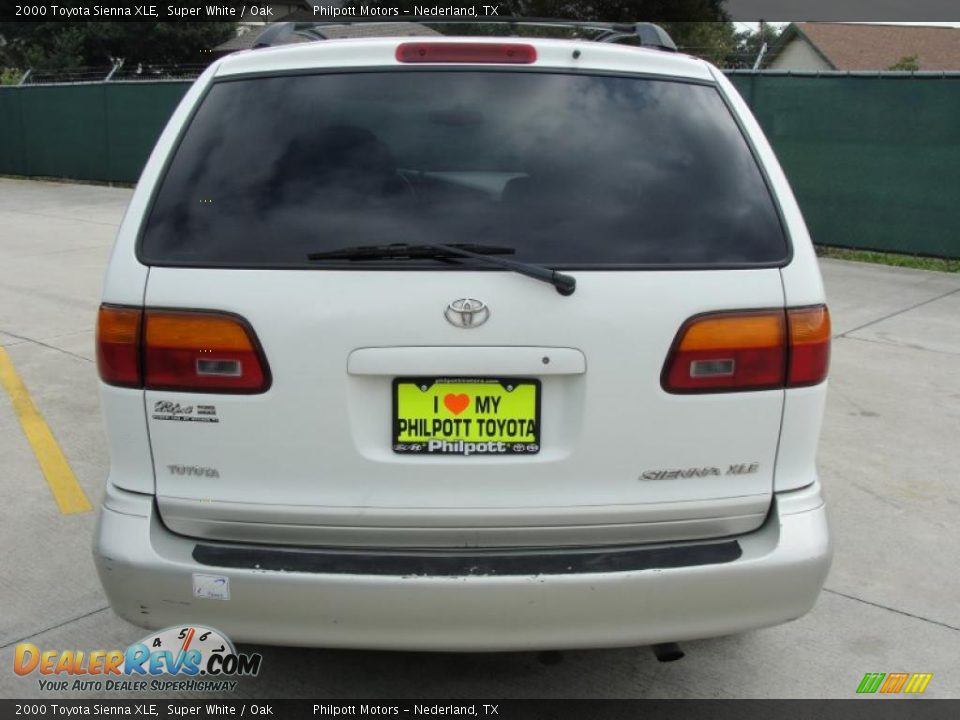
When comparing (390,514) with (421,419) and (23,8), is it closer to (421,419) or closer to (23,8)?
(421,419)

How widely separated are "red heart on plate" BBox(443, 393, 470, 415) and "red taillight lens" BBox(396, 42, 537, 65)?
92 cm

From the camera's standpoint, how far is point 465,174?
2607mm

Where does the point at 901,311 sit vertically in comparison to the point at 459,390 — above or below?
below

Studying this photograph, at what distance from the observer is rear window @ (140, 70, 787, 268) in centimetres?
252

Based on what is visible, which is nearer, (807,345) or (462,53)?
(807,345)

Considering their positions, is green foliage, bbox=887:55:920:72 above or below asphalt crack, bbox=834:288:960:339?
below

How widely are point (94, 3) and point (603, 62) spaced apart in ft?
146

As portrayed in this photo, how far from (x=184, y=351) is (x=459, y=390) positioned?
68cm

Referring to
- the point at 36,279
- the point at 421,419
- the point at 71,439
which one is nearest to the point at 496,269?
the point at 421,419

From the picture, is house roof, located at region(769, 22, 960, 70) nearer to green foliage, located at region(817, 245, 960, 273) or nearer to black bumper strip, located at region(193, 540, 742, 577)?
green foliage, located at region(817, 245, 960, 273)

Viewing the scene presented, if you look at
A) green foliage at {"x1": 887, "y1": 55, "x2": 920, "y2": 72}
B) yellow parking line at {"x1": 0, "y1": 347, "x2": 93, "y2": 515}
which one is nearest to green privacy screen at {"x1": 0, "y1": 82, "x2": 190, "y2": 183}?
yellow parking line at {"x1": 0, "y1": 347, "x2": 93, "y2": 515}

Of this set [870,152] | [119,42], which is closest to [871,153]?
[870,152]

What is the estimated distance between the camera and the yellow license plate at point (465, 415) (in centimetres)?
247
